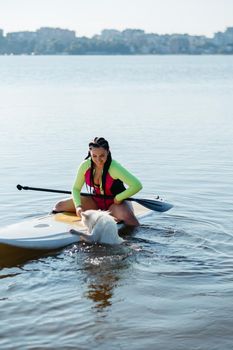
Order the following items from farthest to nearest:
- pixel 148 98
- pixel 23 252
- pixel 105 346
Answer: pixel 148 98, pixel 23 252, pixel 105 346

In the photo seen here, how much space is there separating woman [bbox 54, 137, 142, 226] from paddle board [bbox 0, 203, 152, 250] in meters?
0.23

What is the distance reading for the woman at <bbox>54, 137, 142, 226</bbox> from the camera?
354 inches

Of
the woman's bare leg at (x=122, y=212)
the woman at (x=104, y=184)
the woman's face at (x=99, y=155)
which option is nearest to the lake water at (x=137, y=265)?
the woman's bare leg at (x=122, y=212)

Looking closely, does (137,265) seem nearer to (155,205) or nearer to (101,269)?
(101,269)

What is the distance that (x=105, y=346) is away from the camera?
20.0 ft

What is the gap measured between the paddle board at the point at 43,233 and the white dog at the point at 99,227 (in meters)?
0.24

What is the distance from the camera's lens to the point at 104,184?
9273 mm

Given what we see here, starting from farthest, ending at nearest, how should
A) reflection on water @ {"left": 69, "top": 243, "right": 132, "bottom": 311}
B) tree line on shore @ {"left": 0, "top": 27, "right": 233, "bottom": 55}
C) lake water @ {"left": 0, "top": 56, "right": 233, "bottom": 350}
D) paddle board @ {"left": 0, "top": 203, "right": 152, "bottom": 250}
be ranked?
tree line on shore @ {"left": 0, "top": 27, "right": 233, "bottom": 55} → paddle board @ {"left": 0, "top": 203, "right": 152, "bottom": 250} → reflection on water @ {"left": 69, "top": 243, "right": 132, "bottom": 311} → lake water @ {"left": 0, "top": 56, "right": 233, "bottom": 350}

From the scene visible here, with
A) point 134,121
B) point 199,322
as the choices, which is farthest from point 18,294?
point 134,121

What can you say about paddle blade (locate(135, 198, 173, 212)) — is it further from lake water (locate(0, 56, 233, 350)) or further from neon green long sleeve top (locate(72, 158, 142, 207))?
neon green long sleeve top (locate(72, 158, 142, 207))

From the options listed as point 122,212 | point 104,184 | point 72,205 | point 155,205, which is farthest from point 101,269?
point 155,205

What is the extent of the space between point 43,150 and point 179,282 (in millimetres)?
9870

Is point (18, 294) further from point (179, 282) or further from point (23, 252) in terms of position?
point (179, 282)

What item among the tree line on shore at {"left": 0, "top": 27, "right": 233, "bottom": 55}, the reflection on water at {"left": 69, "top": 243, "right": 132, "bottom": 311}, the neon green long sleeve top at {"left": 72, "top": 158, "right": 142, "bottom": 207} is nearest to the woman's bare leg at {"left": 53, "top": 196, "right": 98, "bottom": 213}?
the neon green long sleeve top at {"left": 72, "top": 158, "right": 142, "bottom": 207}
